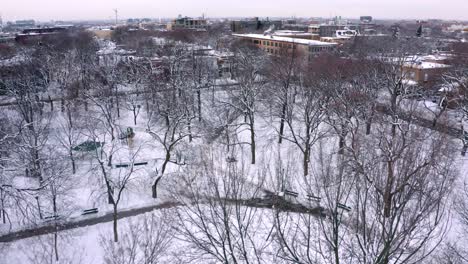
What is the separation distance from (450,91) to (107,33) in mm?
80548

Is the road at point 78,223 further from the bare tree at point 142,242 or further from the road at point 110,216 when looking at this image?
the bare tree at point 142,242

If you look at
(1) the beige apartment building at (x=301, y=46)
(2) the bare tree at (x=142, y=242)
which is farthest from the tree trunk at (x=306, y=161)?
(1) the beige apartment building at (x=301, y=46)

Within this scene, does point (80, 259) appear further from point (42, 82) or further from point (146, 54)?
point (146, 54)

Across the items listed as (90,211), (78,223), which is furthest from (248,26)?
(78,223)

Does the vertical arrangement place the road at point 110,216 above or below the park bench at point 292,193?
below

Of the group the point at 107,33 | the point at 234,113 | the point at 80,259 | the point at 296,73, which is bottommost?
the point at 80,259

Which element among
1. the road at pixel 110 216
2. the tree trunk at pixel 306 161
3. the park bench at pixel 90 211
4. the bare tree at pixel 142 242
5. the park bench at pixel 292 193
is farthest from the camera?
the tree trunk at pixel 306 161

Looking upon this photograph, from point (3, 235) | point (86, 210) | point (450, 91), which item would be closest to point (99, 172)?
point (86, 210)

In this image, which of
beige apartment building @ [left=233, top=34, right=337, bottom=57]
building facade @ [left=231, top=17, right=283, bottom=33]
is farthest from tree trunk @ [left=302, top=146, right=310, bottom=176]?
building facade @ [left=231, top=17, right=283, bottom=33]

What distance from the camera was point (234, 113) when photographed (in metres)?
23.7

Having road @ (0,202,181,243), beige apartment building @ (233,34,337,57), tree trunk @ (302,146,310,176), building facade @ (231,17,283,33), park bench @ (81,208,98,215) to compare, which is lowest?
road @ (0,202,181,243)

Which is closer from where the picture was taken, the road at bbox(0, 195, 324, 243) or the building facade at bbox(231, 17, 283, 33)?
the road at bbox(0, 195, 324, 243)

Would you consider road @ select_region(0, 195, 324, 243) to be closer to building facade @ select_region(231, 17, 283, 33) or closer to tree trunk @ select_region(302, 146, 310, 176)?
tree trunk @ select_region(302, 146, 310, 176)

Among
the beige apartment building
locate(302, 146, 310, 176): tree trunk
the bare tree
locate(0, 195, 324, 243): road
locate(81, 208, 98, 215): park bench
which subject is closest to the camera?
the bare tree
